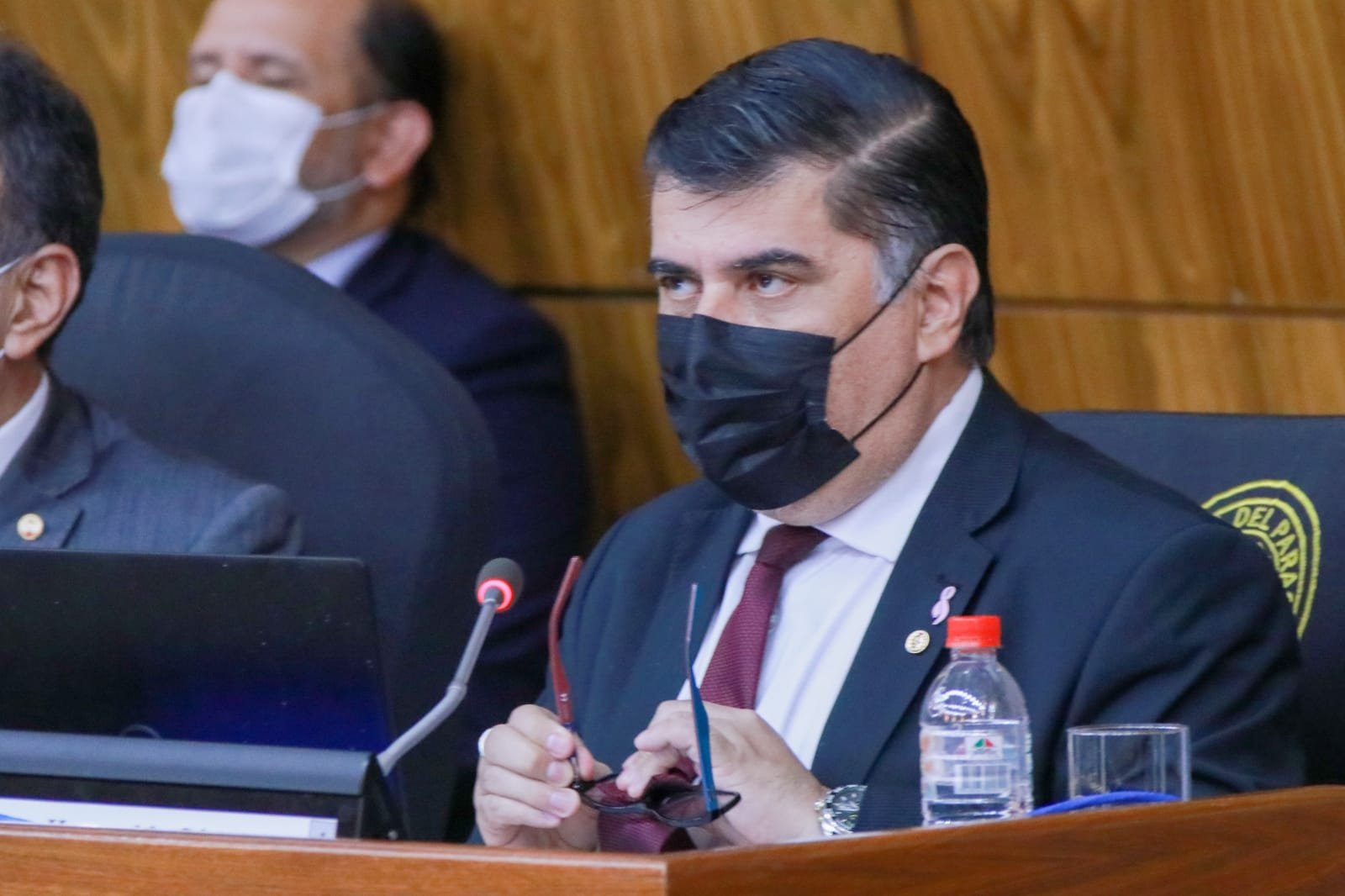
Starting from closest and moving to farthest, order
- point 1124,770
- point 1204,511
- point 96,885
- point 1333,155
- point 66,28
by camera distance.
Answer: point 96,885
point 1124,770
point 1204,511
point 1333,155
point 66,28

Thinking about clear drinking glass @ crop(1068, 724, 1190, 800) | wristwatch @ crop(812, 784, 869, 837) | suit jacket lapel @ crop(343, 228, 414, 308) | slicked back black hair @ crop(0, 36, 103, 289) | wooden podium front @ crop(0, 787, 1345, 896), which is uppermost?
suit jacket lapel @ crop(343, 228, 414, 308)

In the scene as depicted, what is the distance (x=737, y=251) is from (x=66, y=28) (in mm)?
2298

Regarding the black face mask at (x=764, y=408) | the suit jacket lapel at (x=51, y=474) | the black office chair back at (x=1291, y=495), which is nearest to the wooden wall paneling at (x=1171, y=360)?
the black office chair back at (x=1291, y=495)

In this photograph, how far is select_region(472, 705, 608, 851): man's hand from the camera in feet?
4.89

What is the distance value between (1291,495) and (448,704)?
916 millimetres

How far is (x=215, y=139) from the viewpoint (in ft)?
10.9

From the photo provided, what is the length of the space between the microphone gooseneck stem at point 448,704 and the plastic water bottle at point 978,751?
1.03ft

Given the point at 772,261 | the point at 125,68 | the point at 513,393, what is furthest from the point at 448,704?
the point at 125,68

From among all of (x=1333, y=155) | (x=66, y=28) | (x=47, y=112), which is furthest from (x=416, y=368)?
(x=66, y=28)

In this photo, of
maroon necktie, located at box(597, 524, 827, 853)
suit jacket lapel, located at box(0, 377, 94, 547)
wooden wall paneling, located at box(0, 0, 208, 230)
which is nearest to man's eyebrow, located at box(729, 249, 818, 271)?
maroon necktie, located at box(597, 524, 827, 853)

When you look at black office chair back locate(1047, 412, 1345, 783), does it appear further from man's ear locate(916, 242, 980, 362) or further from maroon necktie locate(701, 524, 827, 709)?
maroon necktie locate(701, 524, 827, 709)

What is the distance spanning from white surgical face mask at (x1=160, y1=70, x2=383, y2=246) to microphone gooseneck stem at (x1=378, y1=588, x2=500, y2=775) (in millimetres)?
1982

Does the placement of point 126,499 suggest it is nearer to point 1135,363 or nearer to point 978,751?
point 978,751

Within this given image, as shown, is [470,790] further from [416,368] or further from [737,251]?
[737,251]
